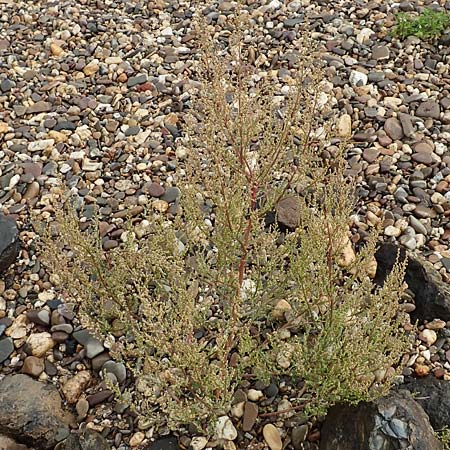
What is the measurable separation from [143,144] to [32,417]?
1.92 metres

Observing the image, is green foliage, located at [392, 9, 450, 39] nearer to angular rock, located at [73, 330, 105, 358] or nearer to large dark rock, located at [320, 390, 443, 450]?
large dark rock, located at [320, 390, 443, 450]

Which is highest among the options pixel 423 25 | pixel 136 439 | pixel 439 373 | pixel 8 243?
pixel 423 25

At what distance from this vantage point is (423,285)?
10.9ft

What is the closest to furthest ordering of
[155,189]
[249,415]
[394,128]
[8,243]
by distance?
[249,415]
[8,243]
[155,189]
[394,128]

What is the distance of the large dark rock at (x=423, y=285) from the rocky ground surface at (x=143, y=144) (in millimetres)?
11

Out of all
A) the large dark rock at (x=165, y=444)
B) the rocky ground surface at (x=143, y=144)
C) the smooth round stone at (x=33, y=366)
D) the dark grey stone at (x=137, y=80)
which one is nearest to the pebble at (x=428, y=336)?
the rocky ground surface at (x=143, y=144)

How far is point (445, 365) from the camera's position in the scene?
3104mm

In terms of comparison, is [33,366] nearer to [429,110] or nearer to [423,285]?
[423,285]

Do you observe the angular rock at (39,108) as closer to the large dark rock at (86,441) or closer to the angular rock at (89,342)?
the angular rock at (89,342)

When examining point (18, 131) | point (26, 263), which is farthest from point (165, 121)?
point (26, 263)

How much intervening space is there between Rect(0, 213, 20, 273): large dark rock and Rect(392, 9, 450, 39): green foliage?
120 inches

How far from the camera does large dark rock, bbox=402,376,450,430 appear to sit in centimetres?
285

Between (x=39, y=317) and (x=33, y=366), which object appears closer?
(x=33, y=366)

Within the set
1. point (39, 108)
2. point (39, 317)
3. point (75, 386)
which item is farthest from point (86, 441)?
point (39, 108)
